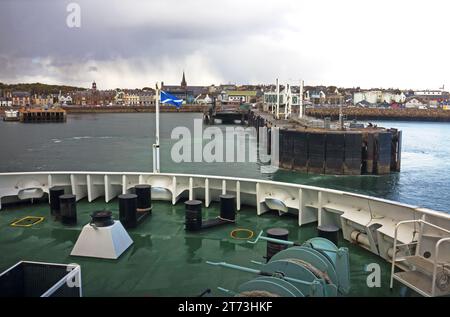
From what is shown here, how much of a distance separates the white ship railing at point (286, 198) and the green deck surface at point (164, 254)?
30cm

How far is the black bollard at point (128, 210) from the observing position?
26.9 ft

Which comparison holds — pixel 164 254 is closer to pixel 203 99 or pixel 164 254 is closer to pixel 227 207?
pixel 227 207

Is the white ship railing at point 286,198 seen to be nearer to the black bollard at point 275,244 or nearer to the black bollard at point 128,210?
the black bollard at point 275,244

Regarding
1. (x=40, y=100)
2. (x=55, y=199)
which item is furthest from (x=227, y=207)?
(x=40, y=100)

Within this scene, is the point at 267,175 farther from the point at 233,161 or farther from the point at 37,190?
the point at 37,190

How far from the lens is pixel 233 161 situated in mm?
37750

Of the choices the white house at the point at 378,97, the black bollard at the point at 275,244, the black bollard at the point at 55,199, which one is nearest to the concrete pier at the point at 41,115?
the black bollard at the point at 55,199

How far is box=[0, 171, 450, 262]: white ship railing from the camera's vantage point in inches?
265

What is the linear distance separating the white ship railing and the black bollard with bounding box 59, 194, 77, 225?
5.87 ft

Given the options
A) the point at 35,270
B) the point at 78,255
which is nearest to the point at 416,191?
the point at 78,255

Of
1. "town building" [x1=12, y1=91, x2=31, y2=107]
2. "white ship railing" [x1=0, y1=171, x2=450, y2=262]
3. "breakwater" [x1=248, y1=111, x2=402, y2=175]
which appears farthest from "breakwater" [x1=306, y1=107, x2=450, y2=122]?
"town building" [x1=12, y1=91, x2=31, y2=107]

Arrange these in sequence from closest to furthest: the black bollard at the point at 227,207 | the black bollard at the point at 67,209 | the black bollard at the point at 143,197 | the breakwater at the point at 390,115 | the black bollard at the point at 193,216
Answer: the black bollard at the point at 193,216 → the black bollard at the point at 67,209 → the black bollard at the point at 227,207 → the black bollard at the point at 143,197 → the breakwater at the point at 390,115

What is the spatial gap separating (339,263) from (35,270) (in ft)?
11.9

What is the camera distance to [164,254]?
7.06 metres
